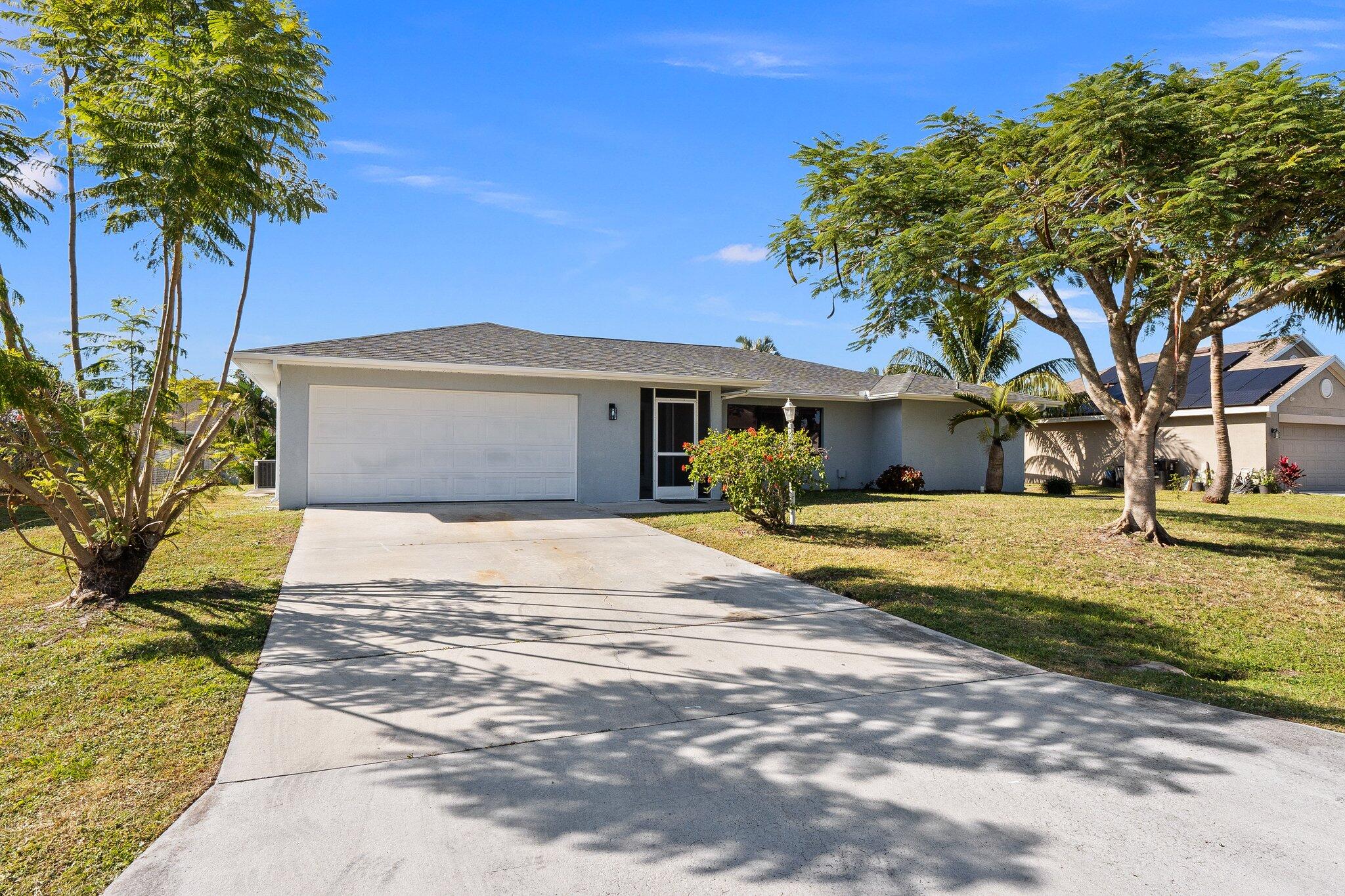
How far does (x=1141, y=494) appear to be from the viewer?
10453mm

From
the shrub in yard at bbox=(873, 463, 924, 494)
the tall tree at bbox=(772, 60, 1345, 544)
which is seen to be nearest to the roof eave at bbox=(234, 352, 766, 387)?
the tall tree at bbox=(772, 60, 1345, 544)

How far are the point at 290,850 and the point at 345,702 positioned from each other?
154cm

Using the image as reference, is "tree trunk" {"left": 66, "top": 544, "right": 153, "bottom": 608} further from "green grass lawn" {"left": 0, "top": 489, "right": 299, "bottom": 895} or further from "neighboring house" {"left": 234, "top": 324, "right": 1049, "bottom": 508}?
"neighboring house" {"left": 234, "top": 324, "right": 1049, "bottom": 508}

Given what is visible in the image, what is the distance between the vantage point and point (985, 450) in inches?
804

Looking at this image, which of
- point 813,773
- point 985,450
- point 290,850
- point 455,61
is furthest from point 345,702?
point 985,450

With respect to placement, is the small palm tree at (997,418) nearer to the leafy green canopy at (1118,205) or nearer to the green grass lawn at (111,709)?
the leafy green canopy at (1118,205)

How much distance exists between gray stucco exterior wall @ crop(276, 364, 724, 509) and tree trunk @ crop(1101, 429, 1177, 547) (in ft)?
26.0

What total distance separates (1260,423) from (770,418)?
14954 millimetres

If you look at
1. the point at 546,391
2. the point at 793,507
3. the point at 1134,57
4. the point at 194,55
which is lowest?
Result: the point at 793,507

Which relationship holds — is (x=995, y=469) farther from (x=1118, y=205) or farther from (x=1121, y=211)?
(x=1121, y=211)

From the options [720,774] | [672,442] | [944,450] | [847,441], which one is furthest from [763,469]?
[944,450]

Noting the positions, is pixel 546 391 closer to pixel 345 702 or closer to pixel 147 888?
pixel 345 702

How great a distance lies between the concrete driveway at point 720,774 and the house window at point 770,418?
12257mm

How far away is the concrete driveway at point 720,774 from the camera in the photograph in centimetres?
262
